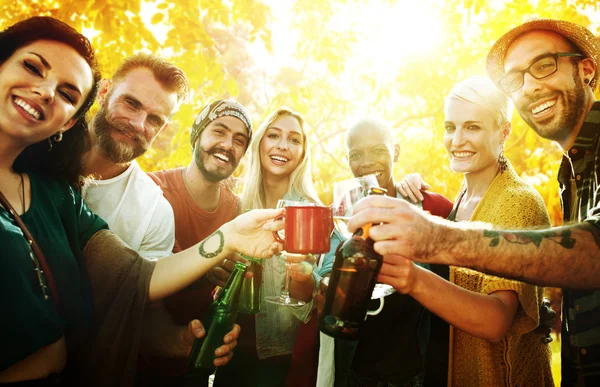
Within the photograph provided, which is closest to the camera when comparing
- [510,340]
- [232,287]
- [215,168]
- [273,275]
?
[510,340]

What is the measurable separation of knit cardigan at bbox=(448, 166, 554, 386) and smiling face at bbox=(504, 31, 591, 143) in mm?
411

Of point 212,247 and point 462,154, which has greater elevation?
point 462,154

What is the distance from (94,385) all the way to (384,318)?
1.73 meters

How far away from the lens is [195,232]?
3436 mm

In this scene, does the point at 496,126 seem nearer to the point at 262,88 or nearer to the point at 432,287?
the point at 432,287

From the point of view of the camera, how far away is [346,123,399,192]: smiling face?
3.40m

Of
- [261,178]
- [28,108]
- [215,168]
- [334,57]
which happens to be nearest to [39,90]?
[28,108]

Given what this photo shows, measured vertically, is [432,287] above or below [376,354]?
above

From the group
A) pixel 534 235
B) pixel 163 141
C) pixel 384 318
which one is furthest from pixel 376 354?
pixel 163 141

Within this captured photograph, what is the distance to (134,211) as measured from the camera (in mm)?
2789

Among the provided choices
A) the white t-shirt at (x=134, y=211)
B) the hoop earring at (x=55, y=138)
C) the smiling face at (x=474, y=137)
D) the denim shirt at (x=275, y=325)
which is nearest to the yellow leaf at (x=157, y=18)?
the white t-shirt at (x=134, y=211)

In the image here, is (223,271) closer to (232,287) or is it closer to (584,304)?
(232,287)

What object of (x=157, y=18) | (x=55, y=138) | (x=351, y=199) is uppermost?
(x=157, y=18)

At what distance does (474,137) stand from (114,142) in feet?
8.71
